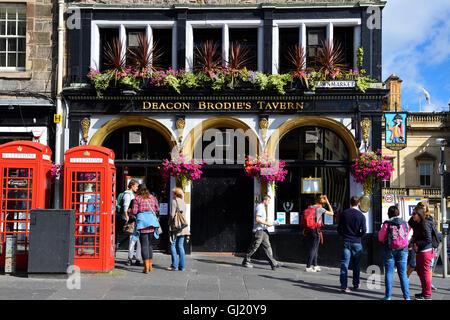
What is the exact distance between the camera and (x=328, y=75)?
13.0 meters

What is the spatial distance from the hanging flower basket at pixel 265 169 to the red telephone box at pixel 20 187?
550 cm

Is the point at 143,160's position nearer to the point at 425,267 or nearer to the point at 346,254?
the point at 346,254

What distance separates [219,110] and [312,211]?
4.06 m

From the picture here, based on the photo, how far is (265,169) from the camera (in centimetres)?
1243

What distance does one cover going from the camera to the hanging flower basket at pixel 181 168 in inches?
492

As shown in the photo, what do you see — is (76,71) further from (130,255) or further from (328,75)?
(328,75)

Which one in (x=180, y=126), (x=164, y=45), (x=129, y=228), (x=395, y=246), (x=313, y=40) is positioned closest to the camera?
(x=395, y=246)

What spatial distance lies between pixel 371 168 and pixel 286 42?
4.62m

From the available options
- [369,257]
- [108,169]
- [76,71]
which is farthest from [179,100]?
[369,257]

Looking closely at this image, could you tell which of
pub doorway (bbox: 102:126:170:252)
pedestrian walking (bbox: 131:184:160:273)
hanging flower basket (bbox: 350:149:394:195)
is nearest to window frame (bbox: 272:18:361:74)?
hanging flower basket (bbox: 350:149:394:195)

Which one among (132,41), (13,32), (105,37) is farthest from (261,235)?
(13,32)

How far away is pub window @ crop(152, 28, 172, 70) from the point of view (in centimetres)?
1371

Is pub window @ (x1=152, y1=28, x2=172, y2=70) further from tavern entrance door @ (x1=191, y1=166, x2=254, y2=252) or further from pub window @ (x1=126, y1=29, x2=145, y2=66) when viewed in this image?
tavern entrance door @ (x1=191, y1=166, x2=254, y2=252)

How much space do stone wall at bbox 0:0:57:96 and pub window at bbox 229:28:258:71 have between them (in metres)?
5.54
